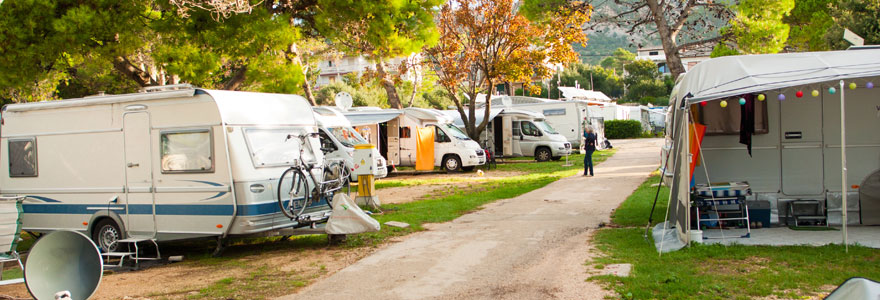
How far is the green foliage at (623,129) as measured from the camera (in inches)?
1789

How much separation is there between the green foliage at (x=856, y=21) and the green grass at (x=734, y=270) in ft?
40.4

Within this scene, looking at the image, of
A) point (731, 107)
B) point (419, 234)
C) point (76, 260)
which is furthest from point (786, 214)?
point (76, 260)

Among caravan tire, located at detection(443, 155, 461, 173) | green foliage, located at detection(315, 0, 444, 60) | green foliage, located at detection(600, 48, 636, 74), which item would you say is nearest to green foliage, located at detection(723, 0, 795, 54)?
green foliage, located at detection(315, 0, 444, 60)

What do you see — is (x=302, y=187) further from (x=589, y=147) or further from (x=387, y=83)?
(x=387, y=83)

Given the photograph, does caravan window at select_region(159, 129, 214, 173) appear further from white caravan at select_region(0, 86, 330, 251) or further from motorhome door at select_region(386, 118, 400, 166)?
motorhome door at select_region(386, 118, 400, 166)

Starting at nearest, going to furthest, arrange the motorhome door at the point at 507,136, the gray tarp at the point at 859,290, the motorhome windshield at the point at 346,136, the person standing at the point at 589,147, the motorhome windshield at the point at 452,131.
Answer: the gray tarp at the point at 859,290 < the person standing at the point at 589,147 < the motorhome windshield at the point at 346,136 < the motorhome windshield at the point at 452,131 < the motorhome door at the point at 507,136

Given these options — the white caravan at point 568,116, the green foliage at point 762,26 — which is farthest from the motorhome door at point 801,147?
the white caravan at point 568,116

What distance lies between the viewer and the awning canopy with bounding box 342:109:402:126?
21.2 metres

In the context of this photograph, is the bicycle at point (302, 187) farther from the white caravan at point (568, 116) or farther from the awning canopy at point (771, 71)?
the white caravan at point (568, 116)

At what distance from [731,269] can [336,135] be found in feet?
43.8

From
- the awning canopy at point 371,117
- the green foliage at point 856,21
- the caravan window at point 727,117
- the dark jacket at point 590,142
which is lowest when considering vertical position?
the dark jacket at point 590,142

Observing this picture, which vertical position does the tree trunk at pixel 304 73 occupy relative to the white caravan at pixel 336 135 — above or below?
above

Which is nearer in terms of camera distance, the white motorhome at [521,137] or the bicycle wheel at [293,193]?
the bicycle wheel at [293,193]

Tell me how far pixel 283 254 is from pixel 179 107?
7.82 ft
